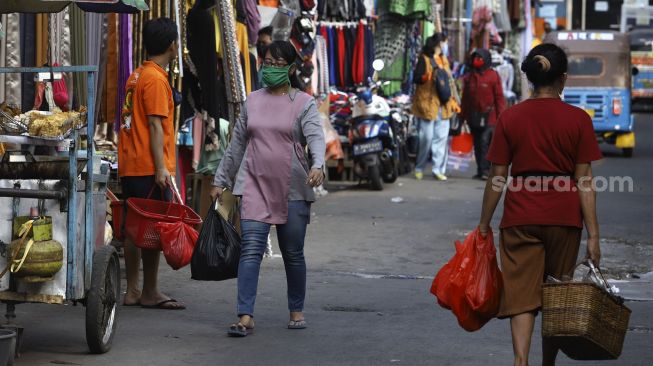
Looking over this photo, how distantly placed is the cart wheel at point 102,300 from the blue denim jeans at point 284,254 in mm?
824

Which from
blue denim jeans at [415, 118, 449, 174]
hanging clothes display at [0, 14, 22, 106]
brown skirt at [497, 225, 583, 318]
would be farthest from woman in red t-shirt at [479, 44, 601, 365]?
blue denim jeans at [415, 118, 449, 174]

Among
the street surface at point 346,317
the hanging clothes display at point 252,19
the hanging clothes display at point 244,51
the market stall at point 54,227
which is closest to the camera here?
the market stall at point 54,227

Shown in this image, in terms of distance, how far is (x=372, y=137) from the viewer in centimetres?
1794

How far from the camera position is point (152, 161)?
8.57 meters

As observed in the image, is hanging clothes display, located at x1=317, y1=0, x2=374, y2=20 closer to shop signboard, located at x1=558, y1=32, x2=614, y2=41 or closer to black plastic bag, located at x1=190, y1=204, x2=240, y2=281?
shop signboard, located at x1=558, y1=32, x2=614, y2=41

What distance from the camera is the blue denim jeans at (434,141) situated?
782 inches

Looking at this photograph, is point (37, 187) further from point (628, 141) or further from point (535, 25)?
point (535, 25)

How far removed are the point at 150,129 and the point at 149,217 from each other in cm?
58

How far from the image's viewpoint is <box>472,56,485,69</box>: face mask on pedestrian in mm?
19828

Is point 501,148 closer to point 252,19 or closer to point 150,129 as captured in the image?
point 150,129

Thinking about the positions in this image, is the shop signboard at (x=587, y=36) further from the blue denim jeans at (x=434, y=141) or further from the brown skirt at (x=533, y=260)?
the brown skirt at (x=533, y=260)

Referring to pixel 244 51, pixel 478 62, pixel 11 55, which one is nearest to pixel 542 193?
pixel 11 55

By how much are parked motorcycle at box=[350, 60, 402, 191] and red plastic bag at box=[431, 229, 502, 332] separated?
11.5 metres

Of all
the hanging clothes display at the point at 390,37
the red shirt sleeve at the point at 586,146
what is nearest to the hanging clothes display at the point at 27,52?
the red shirt sleeve at the point at 586,146
